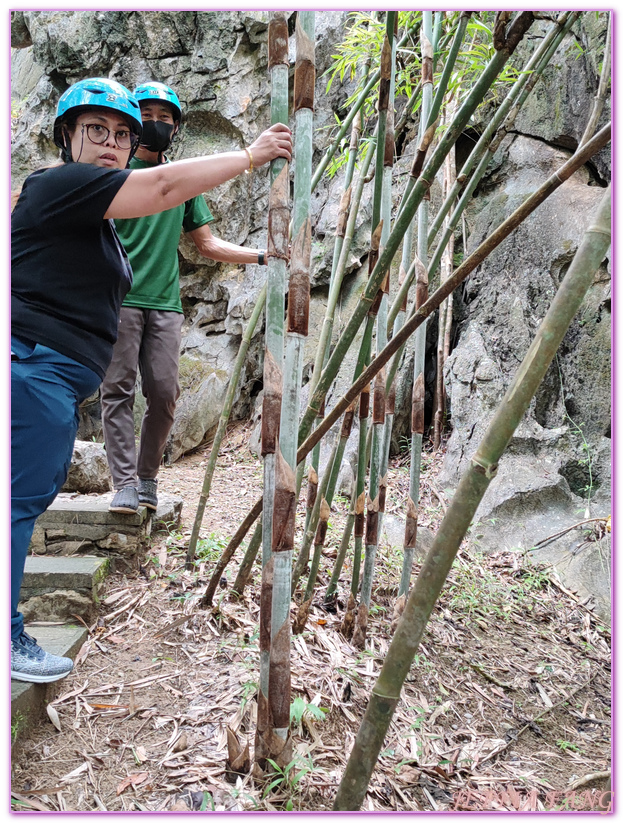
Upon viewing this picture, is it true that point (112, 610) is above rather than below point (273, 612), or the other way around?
below

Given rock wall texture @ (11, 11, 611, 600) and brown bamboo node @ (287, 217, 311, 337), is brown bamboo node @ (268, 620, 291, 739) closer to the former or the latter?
brown bamboo node @ (287, 217, 311, 337)

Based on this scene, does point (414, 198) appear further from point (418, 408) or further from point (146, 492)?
point (146, 492)

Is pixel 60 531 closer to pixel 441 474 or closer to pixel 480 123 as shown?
pixel 441 474

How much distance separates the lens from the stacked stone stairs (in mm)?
1812

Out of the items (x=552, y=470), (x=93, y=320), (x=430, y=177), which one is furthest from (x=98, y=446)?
(x=552, y=470)

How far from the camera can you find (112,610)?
2002mm

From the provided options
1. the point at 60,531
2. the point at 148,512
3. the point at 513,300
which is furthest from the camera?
the point at 513,300

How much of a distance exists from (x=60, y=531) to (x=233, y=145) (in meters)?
5.17

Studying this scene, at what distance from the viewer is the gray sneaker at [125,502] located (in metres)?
2.15

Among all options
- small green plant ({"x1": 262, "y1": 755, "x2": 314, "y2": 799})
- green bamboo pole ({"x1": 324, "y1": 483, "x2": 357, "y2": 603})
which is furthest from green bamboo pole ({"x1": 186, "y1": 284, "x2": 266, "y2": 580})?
small green plant ({"x1": 262, "y1": 755, "x2": 314, "y2": 799})

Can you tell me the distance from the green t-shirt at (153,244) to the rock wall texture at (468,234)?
252cm

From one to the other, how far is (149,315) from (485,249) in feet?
5.04

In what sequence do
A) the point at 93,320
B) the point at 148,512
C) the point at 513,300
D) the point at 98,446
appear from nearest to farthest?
the point at 93,320
the point at 148,512
the point at 98,446
the point at 513,300

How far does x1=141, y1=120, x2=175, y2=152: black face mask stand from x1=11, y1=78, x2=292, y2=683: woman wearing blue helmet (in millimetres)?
622
